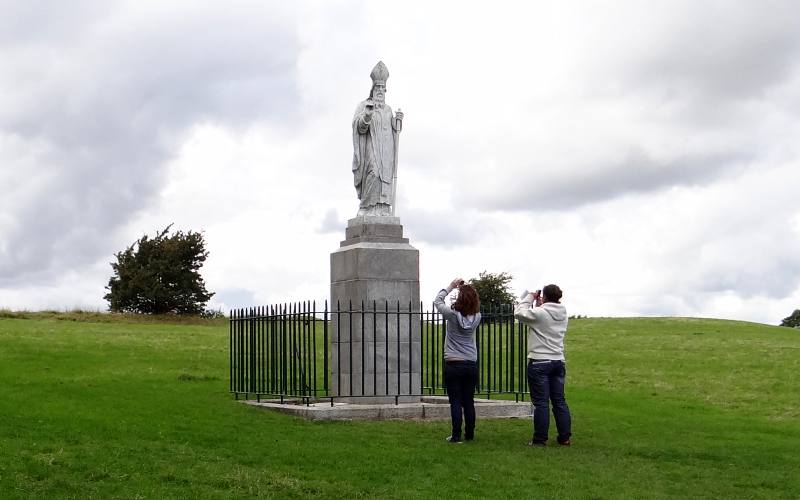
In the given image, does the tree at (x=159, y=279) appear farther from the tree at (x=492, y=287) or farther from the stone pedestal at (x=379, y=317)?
the stone pedestal at (x=379, y=317)

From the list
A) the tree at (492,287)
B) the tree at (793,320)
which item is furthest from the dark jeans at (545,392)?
the tree at (793,320)

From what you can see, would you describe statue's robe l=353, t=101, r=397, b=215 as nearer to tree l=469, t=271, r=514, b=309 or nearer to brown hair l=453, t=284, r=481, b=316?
brown hair l=453, t=284, r=481, b=316

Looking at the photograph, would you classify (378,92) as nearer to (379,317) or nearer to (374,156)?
(374,156)

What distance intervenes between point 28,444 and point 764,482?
9.04 m

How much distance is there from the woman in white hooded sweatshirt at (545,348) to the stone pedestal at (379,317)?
406 cm

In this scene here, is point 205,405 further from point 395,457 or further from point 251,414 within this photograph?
point 395,457

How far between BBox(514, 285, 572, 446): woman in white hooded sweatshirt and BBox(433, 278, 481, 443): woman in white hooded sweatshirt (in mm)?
673

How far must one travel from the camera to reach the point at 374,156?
1859 centimetres

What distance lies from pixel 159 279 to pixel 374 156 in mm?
44543

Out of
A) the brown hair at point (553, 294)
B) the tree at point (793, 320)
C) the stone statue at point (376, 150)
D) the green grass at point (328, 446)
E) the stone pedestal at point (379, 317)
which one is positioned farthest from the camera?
the tree at point (793, 320)

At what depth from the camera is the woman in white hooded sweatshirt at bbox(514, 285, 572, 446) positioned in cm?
1324

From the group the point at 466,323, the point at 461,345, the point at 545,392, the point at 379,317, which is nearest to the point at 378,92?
the point at 379,317

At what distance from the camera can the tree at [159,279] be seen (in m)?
60.3

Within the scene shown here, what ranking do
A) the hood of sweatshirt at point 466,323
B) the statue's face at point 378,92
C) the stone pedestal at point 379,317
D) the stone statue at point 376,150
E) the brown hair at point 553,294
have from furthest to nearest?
the statue's face at point 378,92 < the stone statue at point 376,150 < the stone pedestal at point 379,317 < the brown hair at point 553,294 < the hood of sweatshirt at point 466,323
